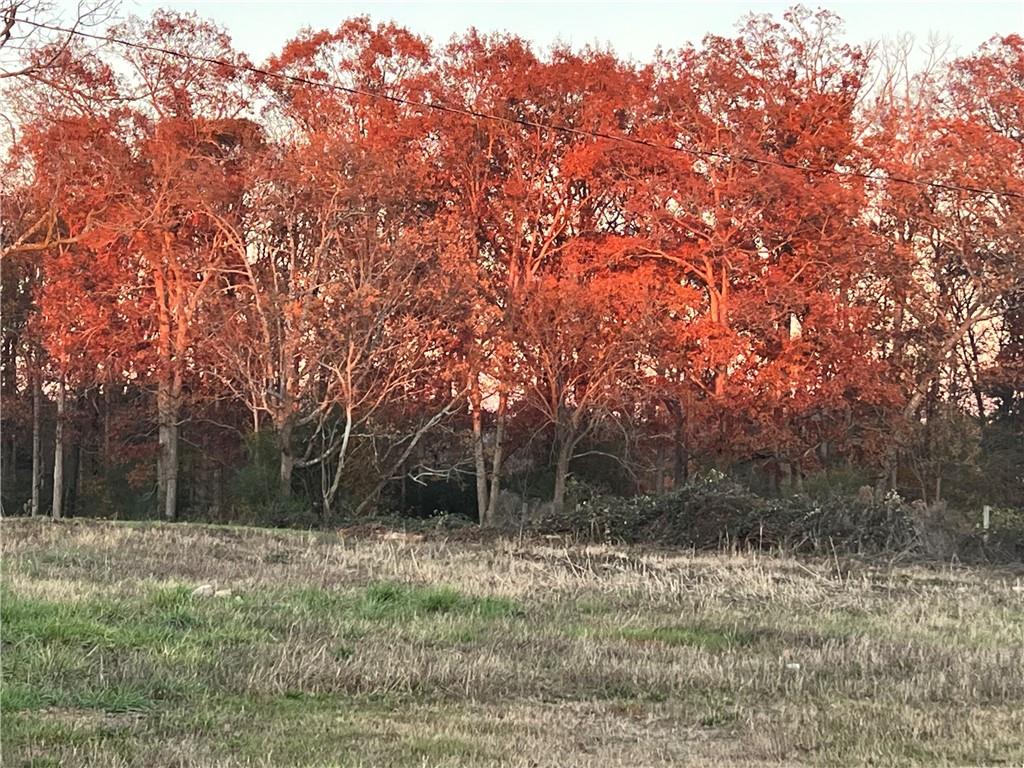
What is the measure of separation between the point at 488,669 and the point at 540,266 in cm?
2589

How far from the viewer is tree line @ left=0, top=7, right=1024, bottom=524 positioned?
26.7 metres

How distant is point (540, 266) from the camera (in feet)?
107

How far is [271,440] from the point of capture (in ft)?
86.7

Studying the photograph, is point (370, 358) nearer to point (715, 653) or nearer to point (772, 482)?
point (772, 482)

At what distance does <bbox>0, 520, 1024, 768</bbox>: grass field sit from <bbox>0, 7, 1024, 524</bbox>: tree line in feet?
48.1

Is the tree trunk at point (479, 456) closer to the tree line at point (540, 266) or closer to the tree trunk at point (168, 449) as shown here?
the tree line at point (540, 266)

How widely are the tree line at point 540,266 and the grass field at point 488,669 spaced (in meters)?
14.7

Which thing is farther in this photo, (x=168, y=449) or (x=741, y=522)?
(x=168, y=449)

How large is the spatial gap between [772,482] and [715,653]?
2196cm

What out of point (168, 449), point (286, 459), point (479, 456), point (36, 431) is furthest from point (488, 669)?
point (36, 431)

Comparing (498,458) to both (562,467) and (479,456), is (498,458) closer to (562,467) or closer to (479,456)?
(479,456)

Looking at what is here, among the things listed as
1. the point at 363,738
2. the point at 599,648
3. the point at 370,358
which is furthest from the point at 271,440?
the point at 363,738

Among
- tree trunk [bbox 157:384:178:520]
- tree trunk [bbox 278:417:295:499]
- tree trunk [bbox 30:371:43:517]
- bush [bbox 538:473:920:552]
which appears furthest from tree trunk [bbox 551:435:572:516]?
tree trunk [bbox 30:371:43:517]

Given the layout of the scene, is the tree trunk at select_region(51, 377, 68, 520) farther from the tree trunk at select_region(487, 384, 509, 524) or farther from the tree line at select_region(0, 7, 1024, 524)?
the tree trunk at select_region(487, 384, 509, 524)
